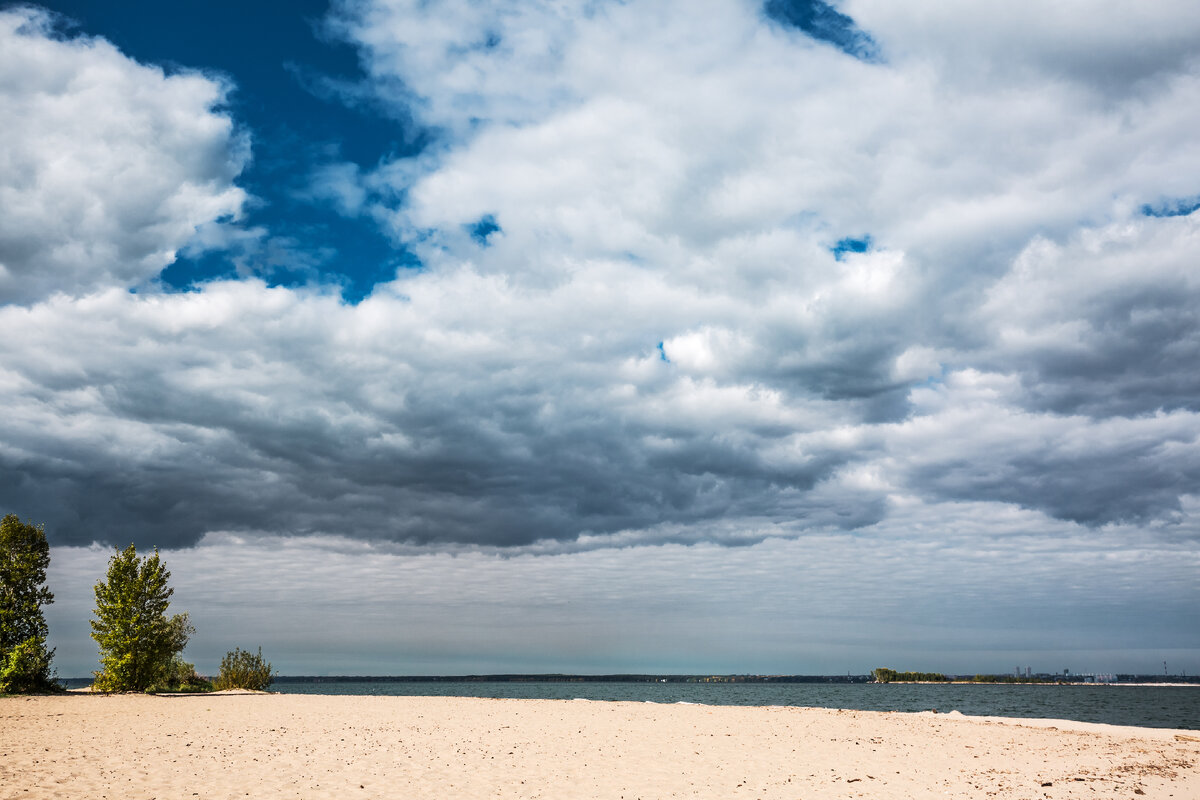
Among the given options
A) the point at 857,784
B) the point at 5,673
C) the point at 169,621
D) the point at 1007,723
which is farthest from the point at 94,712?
the point at 1007,723

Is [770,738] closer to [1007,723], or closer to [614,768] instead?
[614,768]

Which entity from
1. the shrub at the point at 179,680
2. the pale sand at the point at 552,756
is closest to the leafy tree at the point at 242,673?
the shrub at the point at 179,680

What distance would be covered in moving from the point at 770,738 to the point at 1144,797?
14.3 metres

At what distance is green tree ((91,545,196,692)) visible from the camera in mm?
56750

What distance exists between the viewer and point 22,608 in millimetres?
53281

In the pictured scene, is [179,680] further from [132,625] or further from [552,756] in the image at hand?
[552,756]

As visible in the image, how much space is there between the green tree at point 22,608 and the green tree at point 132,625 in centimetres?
355

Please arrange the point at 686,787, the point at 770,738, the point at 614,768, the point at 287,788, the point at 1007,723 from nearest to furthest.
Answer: the point at 287,788, the point at 686,787, the point at 614,768, the point at 770,738, the point at 1007,723

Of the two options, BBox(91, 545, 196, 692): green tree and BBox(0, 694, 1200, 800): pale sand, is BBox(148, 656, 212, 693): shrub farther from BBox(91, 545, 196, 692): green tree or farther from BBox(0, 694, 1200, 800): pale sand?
BBox(0, 694, 1200, 800): pale sand

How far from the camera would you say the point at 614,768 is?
23.0 meters

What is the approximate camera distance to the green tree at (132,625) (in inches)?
2234

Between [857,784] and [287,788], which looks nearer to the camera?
[287,788]

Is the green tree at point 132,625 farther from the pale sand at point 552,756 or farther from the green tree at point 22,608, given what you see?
the pale sand at point 552,756

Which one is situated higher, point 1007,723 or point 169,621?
point 169,621
